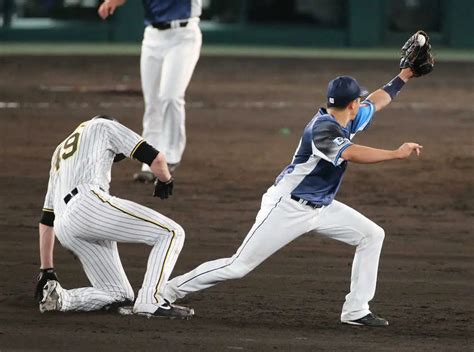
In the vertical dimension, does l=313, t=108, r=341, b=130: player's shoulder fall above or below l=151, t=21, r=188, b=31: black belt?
above

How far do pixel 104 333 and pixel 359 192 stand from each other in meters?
5.18

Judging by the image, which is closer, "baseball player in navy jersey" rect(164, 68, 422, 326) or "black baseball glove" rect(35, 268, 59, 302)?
"baseball player in navy jersey" rect(164, 68, 422, 326)

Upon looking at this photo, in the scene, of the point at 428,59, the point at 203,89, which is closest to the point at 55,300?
the point at 428,59

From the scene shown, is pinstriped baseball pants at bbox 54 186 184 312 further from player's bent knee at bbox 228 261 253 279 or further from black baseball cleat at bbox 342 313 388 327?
black baseball cleat at bbox 342 313 388 327

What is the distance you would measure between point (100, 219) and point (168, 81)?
5.00m

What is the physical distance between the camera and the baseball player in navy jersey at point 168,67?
11820 mm

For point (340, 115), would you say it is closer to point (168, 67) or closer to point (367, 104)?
point (367, 104)

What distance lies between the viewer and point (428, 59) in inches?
307

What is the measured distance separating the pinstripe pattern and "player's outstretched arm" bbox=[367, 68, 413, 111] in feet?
4.93

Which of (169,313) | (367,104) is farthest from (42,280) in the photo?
(367,104)

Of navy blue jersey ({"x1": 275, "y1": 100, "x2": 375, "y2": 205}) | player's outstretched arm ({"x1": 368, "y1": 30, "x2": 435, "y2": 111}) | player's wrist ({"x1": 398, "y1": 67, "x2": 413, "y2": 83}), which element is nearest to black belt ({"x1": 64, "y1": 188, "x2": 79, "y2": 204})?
navy blue jersey ({"x1": 275, "y1": 100, "x2": 375, "y2": 205})

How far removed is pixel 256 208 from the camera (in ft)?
35.1

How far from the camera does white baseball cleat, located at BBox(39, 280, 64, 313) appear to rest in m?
7.08

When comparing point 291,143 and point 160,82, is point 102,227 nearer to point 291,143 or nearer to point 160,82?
point 160,82
